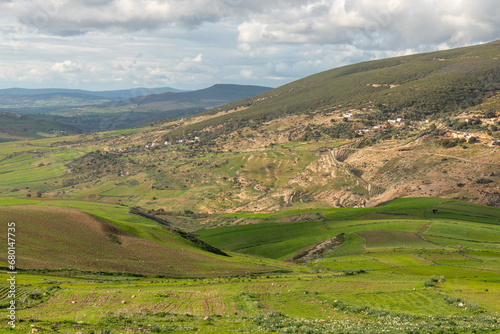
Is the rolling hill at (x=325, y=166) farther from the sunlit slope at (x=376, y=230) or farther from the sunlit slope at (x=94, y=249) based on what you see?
the sunlit slope at (x=94, y=249)

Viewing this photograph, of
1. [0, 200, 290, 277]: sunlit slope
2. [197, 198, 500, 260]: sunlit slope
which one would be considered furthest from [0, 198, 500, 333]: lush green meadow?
[197, 198, 500, 260]: sunlit slope

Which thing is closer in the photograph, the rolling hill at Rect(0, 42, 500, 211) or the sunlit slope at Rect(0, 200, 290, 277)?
the sunlit slope at Rect(0, 200, 290, 277)

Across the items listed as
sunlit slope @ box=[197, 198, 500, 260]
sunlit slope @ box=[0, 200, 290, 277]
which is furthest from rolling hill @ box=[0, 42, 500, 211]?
sunlit slope @ box=[0, 200, 290, 277]

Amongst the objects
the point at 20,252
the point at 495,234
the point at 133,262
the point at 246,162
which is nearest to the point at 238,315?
the point at 133,262

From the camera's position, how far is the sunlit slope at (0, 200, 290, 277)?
37.4 metres

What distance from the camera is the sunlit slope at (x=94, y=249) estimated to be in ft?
123

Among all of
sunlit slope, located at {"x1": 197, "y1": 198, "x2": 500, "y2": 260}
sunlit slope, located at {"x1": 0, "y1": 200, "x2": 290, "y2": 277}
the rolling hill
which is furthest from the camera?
the rolling hill

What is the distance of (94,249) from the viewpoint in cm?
4150

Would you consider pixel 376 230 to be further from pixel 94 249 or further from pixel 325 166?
pixel 325 166

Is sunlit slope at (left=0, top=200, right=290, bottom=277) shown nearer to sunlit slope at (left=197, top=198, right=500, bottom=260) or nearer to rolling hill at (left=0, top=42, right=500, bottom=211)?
sunlit slope at (left=197, top=198, right=500, bottom=260)

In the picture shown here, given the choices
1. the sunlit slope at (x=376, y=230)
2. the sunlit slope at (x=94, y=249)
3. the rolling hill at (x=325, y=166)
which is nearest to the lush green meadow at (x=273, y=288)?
the sunlit slope at (x=94, y=249)

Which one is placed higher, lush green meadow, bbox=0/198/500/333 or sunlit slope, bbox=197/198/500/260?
lush green meadow, bbox=0/198/500/333

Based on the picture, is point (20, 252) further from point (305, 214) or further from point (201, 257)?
point (305, 214)

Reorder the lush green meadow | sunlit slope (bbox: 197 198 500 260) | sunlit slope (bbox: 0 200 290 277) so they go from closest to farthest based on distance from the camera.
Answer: the lush green meadow
sunlit slope (bbox: 0 200 290 277)
sunlit slope (bbox: 197 198 500 260)
